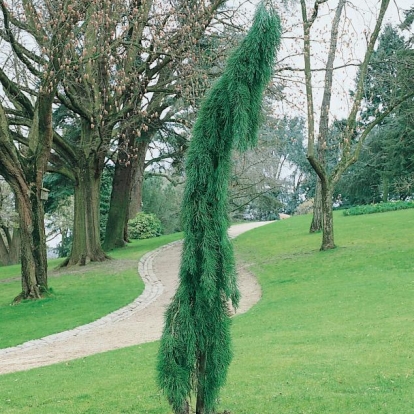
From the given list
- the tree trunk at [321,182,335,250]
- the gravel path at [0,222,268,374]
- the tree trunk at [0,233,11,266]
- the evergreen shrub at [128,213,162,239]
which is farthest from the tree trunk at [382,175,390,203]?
the tree trunk at [0,233,11,266]

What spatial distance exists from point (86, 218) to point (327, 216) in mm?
9889

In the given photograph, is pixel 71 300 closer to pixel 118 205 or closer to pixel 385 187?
pixel 118 205

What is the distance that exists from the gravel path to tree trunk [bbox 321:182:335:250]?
3.30m

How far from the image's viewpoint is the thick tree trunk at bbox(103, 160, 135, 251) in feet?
95.0

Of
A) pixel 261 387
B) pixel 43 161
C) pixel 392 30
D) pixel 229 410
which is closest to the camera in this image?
pixel 229 410

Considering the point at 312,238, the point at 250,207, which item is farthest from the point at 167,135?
the point at 250,207

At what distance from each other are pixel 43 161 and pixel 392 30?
21766mm

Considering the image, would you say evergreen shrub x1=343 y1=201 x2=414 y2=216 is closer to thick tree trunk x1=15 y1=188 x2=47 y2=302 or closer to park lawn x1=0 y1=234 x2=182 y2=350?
park lawn x1=0 y1=234 x2=182 y2=350

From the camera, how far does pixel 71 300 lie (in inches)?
669

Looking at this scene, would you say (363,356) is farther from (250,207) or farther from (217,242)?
(250,207)

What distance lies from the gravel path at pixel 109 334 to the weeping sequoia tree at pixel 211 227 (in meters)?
2.99

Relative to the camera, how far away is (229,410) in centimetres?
575

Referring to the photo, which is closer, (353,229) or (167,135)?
(353,229)

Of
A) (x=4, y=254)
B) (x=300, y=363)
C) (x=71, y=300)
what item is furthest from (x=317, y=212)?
(x=4, y=254)
